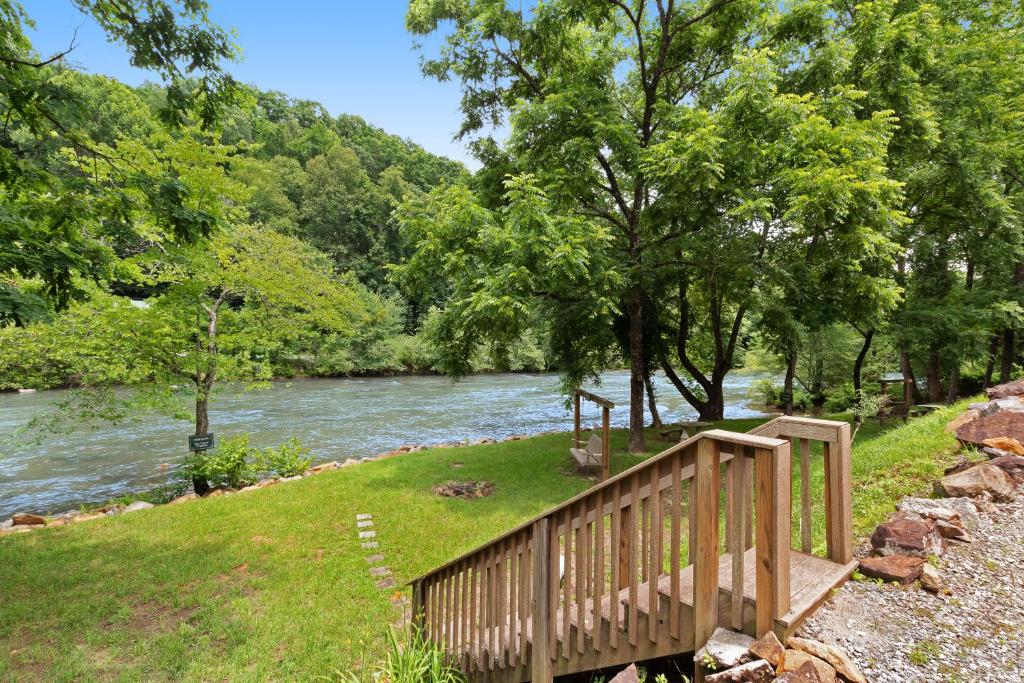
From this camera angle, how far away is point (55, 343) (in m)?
6.69

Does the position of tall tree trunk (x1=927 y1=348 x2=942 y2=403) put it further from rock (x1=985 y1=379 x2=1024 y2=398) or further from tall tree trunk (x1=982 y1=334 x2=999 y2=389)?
rock (x1=985 y1=379 x2=1024 y2=398)

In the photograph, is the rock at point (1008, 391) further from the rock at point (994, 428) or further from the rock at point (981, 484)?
the rock at point (981, 484)

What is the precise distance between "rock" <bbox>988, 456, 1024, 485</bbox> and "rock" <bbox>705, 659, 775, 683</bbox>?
351 cm

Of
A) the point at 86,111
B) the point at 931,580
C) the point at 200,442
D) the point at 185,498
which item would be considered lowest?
the point at 185,498

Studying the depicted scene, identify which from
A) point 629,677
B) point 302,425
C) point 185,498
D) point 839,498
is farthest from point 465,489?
point 302,425

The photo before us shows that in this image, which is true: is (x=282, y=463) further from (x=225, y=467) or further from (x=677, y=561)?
(x=677, y=561)

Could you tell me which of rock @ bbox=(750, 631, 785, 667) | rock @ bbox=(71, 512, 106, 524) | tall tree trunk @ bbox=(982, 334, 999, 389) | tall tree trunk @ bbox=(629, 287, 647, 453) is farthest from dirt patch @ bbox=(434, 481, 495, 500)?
tall tree trunk @ bbox=(982, 334, 999, 389)

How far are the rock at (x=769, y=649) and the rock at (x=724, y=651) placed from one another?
2 centimetres

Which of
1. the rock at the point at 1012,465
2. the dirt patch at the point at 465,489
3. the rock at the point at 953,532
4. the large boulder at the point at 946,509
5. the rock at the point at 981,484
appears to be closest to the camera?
the rock at the point at 953,532

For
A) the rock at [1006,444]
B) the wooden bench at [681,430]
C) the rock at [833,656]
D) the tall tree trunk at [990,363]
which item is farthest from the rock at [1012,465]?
the tall tree trunk at [990,363]

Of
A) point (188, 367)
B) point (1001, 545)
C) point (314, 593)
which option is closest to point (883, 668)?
point (1001, 545)

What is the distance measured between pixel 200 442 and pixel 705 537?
27.8 feet

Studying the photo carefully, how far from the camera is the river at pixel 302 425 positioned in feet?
28.9

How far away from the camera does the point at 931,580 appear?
226cm
